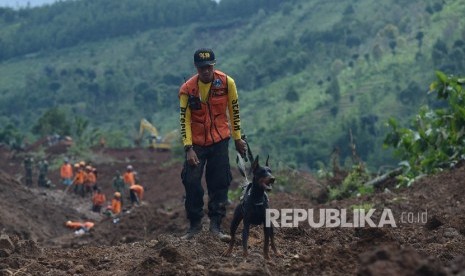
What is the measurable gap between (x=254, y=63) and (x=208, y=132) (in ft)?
284

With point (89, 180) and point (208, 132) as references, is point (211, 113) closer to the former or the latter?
point (208, 132)

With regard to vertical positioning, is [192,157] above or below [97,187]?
above

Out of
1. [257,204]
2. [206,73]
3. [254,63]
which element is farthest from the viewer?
[254,63]

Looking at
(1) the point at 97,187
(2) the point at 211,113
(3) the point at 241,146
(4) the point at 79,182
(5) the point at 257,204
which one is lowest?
(1) the point at 97,187

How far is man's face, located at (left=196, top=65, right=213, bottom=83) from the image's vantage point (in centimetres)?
816

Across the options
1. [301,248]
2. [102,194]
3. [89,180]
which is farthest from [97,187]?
[301,248]

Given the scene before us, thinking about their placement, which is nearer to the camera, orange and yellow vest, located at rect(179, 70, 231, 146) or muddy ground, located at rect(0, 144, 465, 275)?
muddy ground, located at rect(0, 144, 465, 275)

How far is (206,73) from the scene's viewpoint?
8211 millimetres

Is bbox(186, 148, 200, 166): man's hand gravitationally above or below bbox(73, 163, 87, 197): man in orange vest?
above

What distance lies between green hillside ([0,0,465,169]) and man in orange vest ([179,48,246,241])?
97.7ft

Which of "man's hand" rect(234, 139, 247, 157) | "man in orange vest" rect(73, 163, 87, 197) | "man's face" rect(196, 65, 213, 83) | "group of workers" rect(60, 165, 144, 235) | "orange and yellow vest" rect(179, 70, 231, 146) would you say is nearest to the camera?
"man's face" rect(196, 65, 213, 83)

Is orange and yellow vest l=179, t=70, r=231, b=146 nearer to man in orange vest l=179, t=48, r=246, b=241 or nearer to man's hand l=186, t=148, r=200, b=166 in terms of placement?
man in orange vest l=179, t=48, r=246, b=241

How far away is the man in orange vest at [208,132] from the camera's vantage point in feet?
27.4

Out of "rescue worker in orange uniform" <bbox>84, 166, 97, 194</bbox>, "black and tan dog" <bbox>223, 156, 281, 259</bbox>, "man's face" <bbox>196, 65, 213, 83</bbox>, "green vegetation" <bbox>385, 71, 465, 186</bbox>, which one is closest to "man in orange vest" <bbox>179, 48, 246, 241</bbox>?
"man's face" <bbox>196, 65, 213, 83</bbox>
